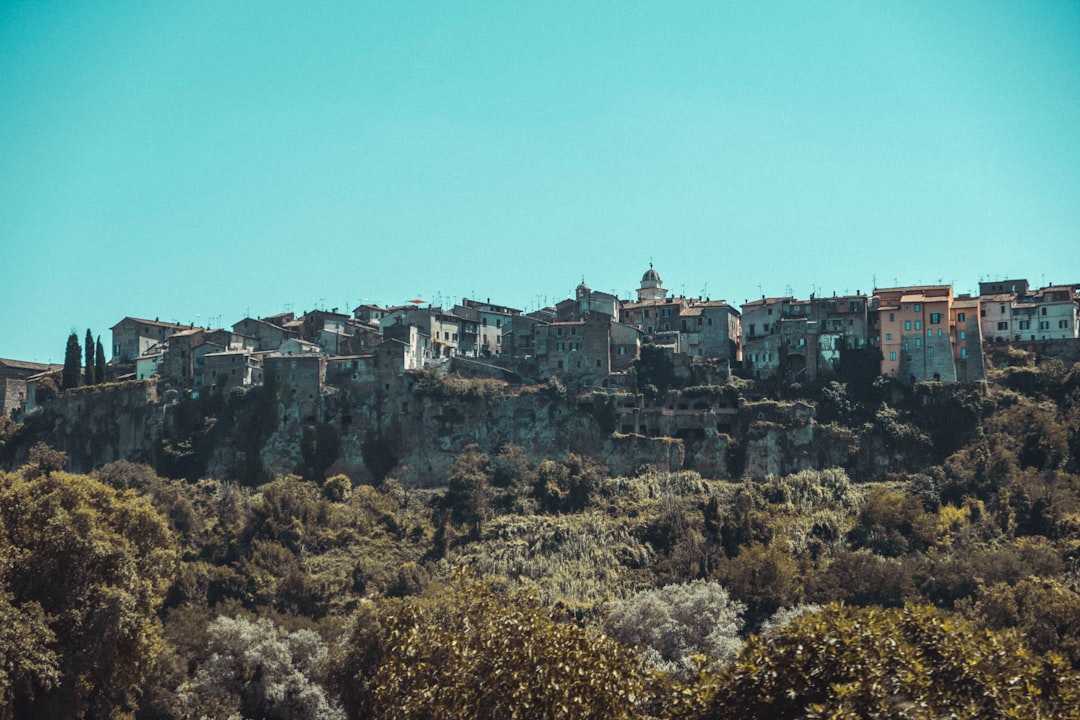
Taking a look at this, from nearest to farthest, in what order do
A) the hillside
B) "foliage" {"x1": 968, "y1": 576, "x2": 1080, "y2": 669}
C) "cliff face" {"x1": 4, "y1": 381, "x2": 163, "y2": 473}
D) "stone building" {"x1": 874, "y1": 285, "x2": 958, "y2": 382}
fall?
the hillside < "foliage" {"x1": 968, "y1": 576, "x2": 1080, "y2": 669} < "stone building" {"x1": 874, "y1": 285, "x2": 958, "y2": 382} < "cliff face" {"x1": 4, "y1": 381, "x2": 163, "y2": 473}

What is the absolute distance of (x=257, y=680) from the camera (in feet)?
171

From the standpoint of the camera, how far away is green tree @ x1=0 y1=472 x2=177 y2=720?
42688 mm

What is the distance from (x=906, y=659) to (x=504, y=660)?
377 inches

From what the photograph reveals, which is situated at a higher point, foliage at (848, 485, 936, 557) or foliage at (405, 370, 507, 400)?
foliage at (405, 370, 507, 400)

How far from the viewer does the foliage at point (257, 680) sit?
50.7 m

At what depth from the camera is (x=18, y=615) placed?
42.1m

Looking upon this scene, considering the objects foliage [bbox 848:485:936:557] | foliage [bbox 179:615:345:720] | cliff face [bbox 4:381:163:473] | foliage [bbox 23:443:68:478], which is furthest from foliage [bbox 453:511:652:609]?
foliage [bbox 23:443:68:478]

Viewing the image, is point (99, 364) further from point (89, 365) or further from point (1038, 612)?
point (1038, 612)

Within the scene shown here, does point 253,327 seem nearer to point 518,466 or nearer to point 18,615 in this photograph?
point 518,466

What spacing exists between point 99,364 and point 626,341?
1284 inches

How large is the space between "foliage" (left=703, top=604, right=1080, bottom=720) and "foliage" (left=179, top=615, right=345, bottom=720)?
23.0 meters

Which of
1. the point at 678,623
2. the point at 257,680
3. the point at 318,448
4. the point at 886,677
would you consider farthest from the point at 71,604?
the point at 318,448

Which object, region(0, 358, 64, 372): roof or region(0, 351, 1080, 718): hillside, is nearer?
region(0, 351, 1080, 718): hillside

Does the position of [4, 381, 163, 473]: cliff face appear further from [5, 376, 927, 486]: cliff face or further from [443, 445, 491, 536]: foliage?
[443, 445, 491, 536]: foliage
